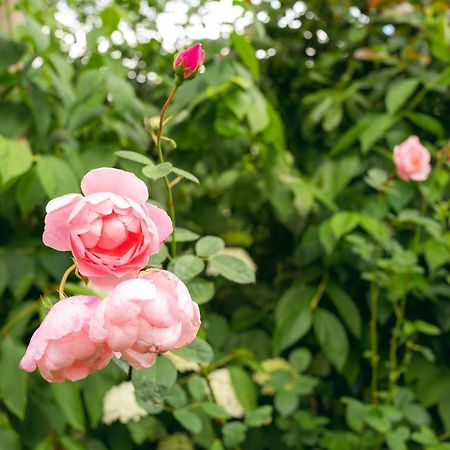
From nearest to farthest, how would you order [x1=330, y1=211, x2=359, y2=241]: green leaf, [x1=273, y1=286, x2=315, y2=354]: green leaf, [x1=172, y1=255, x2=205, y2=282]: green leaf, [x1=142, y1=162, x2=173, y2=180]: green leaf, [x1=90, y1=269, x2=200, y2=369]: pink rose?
[x1=90, y1=269, x2=200, y2=369]: pink rose, [x1=142, y1=162, x2=173, y2=180]: green leaf, [x1=172, y1=255, x2=205, y2=282]: green leaf, [x1=330, y1=211, x2=359, y2=241]: green leaf, [x1=273, y1=286, x2=315, y2=354]: green leaf

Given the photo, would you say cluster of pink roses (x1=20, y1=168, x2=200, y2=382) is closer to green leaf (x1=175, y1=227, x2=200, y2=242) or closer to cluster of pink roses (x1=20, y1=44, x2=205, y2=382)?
cluster of pink roses (x1=20, y1=44, x2=205, y2=382)

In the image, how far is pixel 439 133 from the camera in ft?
5.35

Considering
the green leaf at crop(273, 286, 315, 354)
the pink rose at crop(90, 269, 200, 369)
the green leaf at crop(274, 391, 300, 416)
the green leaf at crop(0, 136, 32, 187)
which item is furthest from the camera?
the green leaf at crop(273, 286, 315, 354)

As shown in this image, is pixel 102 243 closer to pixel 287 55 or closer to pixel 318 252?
pixel 318 252

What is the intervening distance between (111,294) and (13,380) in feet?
2.60

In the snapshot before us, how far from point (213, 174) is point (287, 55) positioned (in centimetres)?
49

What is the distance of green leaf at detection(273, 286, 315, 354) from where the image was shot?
1.47 m

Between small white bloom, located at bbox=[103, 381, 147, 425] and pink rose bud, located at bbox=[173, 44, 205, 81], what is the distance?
32.0 inches

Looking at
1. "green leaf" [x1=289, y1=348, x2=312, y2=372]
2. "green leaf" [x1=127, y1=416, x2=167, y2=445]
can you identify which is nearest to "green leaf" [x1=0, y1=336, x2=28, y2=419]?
"green leaf" [x1=127, y1=416, x2=167, y2=445]

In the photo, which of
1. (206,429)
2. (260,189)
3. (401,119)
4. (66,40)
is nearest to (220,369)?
(206,429)

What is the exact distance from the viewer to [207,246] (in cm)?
81

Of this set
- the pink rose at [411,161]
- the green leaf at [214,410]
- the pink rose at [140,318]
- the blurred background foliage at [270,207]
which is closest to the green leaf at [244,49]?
the blurred background foliage at [270,207]

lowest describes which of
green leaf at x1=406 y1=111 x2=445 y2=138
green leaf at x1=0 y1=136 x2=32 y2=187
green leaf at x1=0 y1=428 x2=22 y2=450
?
green leaf at x1=0 y1=428 x2=22 y2=450

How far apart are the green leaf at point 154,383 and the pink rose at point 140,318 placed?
0.68 ft
